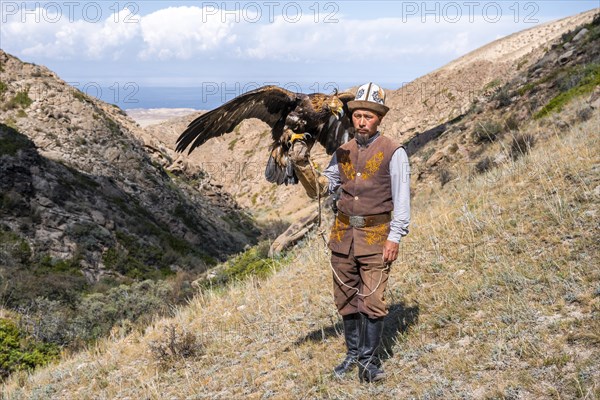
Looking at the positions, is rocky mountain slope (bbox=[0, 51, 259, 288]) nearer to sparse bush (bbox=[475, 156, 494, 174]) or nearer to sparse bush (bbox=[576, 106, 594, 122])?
sparse bush (bbox=[475, 156, 494, 174])

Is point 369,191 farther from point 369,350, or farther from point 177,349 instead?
point 177,349

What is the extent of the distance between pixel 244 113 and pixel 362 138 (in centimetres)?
231

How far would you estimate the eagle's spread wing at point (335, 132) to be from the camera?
6.46 m

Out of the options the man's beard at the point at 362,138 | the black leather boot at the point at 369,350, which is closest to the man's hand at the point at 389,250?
the black leather boot at the point at 369,350

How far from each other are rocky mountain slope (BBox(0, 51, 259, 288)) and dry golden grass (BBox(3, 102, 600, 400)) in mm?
10012

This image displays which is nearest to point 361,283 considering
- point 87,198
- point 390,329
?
point 390,329

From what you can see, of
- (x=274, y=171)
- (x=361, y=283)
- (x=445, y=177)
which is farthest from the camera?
(x=445, y=177)

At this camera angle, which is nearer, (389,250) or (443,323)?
(389,250)

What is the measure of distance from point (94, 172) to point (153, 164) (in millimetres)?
5361

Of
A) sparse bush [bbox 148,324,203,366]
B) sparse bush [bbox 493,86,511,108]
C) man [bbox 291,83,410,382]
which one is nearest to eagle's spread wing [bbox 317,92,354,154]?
man [bbox 291,83,410,382]

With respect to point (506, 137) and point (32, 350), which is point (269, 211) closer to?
point (506, 137)

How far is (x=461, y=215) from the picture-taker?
8617mm

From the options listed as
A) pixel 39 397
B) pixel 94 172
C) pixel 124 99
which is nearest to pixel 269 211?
pixel 94 172

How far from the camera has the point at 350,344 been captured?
16.4 ft
